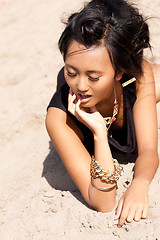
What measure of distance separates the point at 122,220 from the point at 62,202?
526mm

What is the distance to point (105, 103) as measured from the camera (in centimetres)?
251

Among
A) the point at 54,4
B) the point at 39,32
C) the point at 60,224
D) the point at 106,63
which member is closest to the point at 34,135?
the point at 60,224

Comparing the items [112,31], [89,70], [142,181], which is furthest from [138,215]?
[112,31]

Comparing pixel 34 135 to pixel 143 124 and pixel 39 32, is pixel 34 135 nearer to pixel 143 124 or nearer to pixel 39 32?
pixel 143 124

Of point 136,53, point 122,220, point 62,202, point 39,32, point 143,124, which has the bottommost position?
point 39,32

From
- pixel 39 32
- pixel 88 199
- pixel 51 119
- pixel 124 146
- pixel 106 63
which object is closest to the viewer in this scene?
pixel 106 63

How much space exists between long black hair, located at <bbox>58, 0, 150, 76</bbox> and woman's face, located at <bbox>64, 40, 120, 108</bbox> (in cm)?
4

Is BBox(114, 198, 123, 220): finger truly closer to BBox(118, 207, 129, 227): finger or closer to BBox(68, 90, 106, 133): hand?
BBox(118, 207, 129, 227): finger

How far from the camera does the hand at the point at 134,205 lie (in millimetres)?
2057

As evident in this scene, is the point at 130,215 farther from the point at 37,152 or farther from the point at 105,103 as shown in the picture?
the point at 37,152

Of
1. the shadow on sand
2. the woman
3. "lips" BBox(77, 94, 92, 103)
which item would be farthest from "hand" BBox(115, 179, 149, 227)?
"lips" BBox(77, 94, 92, 103)

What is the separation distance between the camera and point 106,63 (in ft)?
6.71

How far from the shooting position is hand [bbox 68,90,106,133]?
2.20 m

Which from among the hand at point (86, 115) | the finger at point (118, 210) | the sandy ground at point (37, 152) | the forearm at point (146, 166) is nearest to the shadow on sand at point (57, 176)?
the sandy ground at point (37, 152)
